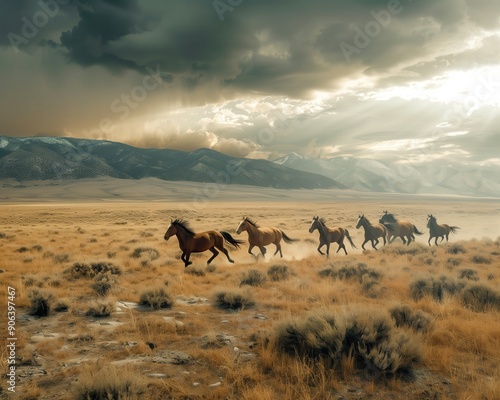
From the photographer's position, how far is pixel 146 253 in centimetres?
1711

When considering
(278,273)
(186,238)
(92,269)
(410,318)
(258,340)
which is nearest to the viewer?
(258,340)

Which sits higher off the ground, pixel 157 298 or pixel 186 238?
pixel 186 238

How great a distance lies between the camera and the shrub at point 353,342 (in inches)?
194

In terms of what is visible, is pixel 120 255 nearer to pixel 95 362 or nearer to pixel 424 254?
pixel 95 362

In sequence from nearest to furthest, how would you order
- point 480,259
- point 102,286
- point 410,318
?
point 410,318
point 102,286
point 480,259

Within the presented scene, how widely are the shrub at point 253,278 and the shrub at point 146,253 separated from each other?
6.86 metres

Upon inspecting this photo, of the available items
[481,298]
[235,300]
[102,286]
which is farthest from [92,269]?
[481,298]

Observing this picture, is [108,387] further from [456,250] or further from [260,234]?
[456,250]

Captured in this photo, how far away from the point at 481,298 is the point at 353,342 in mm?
5535

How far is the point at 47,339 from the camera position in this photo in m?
6.24

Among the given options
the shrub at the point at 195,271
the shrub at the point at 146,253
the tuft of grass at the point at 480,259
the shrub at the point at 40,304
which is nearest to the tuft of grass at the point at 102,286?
the shrub at the point at 40,304

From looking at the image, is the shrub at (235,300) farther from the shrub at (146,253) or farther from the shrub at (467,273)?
the shrub at (146,253)

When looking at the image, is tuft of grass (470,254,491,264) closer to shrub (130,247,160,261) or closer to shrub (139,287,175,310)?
shrub (139,287,175,310)

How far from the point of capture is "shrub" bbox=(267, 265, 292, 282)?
1223 cm
